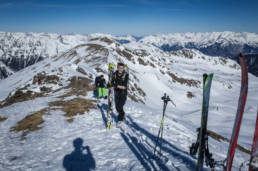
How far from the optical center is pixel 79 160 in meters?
6.25

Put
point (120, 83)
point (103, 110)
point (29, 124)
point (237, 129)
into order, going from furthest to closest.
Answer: point (103, 110), point (29, 124), point (120, 83), point (237, 129)

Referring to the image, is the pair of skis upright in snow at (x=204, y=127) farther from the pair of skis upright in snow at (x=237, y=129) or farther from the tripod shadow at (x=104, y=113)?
the tripod shadow at (x=104, y=113)

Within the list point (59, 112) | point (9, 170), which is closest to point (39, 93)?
point (59, 112)

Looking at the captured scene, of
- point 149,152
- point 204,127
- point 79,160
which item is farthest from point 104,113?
point 204,127

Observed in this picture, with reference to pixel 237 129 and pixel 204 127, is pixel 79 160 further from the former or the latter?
pixel 237 129

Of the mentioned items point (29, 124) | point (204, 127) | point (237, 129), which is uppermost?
point (237, 129)

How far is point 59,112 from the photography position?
12.4m

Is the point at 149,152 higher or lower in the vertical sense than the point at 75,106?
lower

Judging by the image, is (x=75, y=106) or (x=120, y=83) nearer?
(x=120, y=83)

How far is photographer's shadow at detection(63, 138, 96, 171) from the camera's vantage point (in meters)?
5.79

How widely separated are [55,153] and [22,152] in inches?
68.7

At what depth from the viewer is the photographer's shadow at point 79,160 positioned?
228 inches

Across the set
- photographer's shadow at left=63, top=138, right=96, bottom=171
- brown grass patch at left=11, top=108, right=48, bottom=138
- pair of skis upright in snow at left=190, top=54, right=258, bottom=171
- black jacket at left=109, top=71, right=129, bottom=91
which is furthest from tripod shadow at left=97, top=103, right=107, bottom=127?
pair of skis upright in snow at left=190, top=54, right=258, bottom=171

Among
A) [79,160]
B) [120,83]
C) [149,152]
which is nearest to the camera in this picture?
[79,160]
